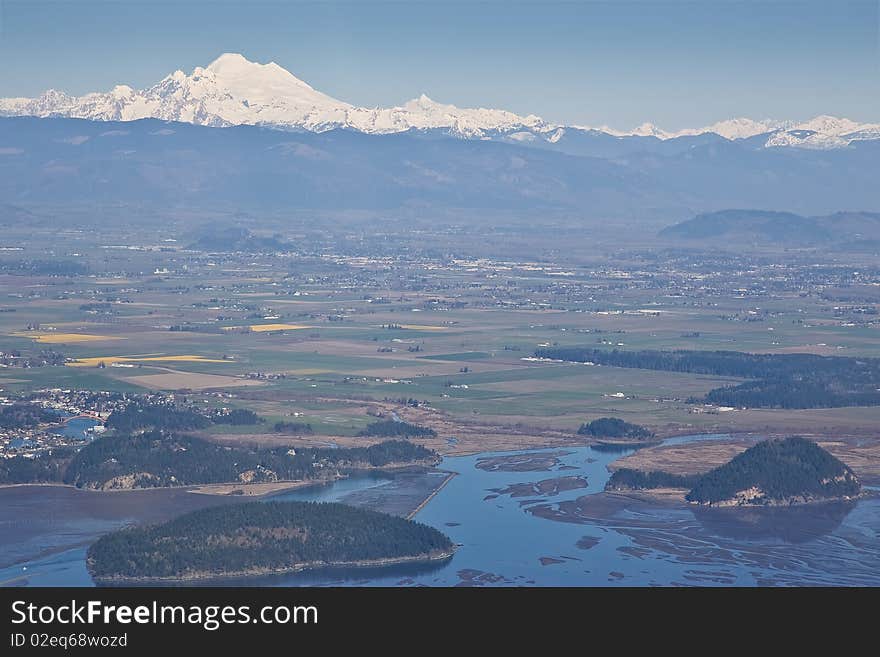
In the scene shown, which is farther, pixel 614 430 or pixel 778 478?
pixel 614 430

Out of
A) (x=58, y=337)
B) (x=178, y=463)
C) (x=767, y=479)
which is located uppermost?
(x=767, y=479)

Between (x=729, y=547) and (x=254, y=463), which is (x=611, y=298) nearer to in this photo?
(x=254, y=463)

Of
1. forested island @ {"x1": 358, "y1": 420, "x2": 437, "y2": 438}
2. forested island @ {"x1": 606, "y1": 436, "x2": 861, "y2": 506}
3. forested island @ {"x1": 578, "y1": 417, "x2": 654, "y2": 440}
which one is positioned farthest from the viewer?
forested island @ {"x1": 578, "y1": 417, "x2": 654, "y2": 440}

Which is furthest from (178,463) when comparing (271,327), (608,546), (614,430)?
(271,327)

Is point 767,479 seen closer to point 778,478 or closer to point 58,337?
point 778,478

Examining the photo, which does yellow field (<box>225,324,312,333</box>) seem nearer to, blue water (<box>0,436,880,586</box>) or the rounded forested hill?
blue water (<box>0,436,880,586</box>)

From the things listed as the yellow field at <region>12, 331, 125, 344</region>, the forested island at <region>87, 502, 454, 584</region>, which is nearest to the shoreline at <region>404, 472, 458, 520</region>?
the forested island at <region>87, 502, 454, 584</region>

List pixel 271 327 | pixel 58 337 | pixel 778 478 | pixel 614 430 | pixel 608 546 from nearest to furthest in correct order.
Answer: pixel 608 546
pixel 778 478
pixel 614 430
pixel 58 337
pixel 271 327

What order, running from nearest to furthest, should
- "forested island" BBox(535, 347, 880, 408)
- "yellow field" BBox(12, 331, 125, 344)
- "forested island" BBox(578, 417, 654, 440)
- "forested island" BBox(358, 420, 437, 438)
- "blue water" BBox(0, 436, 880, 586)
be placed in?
"blue water" BBox(0, 436, 880, 586)
"forested island" BBox(358, 420, 437, 438)
"forested island" BBox(578, 417, 654, 440)
"forested island" BBox(535, 347, 880, 408)
"yellow field" BBox(12, 331, 125, 344)
